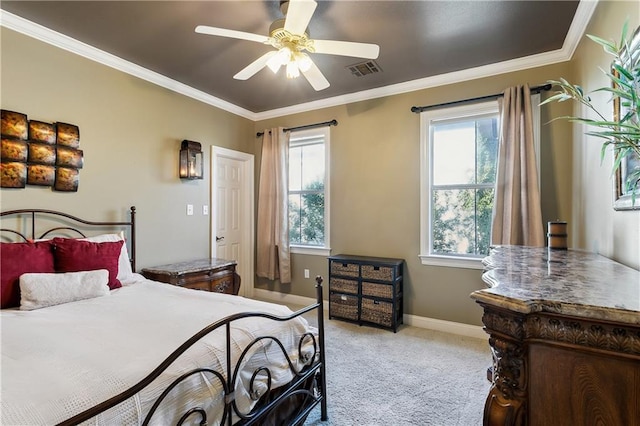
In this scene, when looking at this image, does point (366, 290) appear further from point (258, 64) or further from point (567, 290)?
point (567, 290)

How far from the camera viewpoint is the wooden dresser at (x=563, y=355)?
73 centimetres

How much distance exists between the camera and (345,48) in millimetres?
2162

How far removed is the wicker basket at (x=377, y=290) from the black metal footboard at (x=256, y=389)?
61.1 inches

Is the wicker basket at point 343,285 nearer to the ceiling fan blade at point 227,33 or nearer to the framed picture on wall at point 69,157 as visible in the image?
the ceiling fan blade at point 227,33

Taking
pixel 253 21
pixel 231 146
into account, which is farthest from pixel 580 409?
pixel 231 146

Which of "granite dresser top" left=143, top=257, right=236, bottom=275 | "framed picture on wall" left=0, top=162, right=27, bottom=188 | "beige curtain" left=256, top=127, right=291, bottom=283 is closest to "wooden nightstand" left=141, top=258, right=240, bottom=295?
"granite dresser top" left=143, top=257, right=236, bottom=275

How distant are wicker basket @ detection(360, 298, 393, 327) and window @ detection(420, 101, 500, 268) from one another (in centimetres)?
71

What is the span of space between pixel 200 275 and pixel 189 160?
1.35 metres

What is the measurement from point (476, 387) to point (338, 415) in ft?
3.51

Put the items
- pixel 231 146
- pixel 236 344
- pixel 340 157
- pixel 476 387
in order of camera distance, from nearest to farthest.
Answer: pixel 236 344
pixel 476 387
pixel 340 157
pixel 231 146

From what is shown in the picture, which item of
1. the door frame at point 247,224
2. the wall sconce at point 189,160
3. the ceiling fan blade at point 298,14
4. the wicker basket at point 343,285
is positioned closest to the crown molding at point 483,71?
the door frame at point 247,224

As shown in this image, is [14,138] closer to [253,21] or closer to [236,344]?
[253,21]

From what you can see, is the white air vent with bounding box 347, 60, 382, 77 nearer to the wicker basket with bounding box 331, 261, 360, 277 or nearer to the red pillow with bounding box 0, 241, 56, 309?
the wicker basket with bounding box 331, 261, 360, 277

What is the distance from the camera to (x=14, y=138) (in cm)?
229
